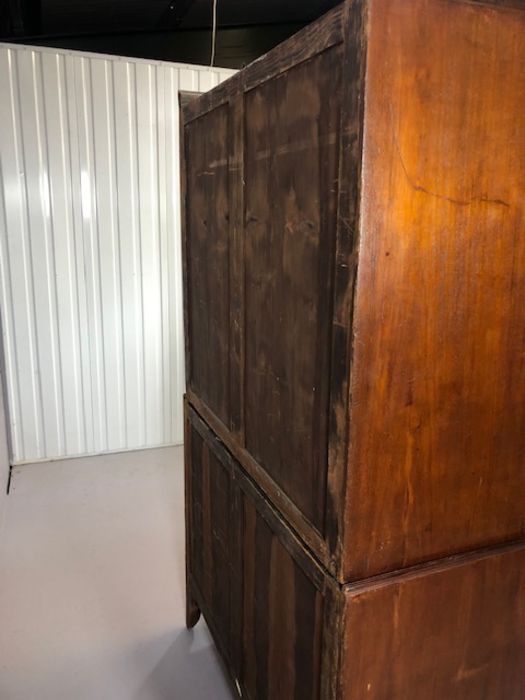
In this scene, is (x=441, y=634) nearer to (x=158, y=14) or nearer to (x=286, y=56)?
(x=286, y=56)

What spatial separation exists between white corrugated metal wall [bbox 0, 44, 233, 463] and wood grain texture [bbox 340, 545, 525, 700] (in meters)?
2.58

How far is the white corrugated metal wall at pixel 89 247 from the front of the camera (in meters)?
2.97

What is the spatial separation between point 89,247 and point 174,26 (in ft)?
7.38

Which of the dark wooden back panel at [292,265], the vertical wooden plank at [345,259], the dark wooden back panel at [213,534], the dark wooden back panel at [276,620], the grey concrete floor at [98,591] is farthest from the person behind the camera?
the grey concrete floor at [98,591]

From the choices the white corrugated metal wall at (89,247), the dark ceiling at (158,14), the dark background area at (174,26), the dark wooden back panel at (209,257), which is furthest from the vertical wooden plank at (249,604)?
the dark background area at (174,26)

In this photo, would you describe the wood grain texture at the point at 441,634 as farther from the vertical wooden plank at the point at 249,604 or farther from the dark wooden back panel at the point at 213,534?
the dark wooden back panel at the point at 213,534

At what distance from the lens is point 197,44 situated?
4.49 m

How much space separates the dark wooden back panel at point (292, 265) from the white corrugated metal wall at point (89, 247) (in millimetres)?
2100

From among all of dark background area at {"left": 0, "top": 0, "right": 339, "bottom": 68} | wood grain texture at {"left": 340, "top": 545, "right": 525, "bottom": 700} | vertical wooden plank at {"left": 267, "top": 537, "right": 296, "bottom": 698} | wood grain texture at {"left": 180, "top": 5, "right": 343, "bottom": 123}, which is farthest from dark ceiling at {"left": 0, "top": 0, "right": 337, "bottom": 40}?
wood grain texture at {"left": 340, "top": 545, "right": 525, "bottom": 700}

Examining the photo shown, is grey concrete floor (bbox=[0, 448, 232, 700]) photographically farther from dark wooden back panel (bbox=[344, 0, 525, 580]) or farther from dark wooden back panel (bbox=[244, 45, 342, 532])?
dark wooden back panel (bbox=[344, 0, 525, 580])

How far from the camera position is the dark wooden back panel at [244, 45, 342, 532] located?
969 mm

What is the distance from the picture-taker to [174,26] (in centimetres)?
437

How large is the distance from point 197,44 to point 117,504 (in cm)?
354

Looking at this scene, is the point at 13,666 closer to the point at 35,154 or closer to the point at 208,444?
the point at 208,444
